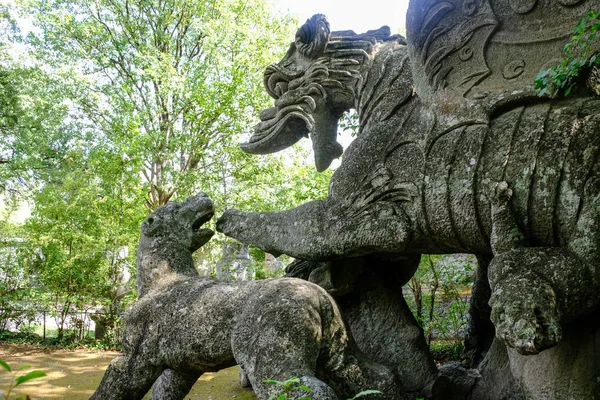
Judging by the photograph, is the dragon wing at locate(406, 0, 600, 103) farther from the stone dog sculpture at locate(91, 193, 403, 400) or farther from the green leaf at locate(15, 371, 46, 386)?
the green leaf at locate(15, 371, 46, 386)

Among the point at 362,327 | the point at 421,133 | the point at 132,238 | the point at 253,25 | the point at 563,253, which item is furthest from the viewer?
the point at 253,25

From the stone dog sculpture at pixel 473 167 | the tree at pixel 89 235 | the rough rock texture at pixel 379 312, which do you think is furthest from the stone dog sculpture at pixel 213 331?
the tree at pixel 89 235

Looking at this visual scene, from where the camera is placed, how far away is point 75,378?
6578 mm

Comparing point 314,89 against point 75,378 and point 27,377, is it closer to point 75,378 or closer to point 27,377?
point 27,377

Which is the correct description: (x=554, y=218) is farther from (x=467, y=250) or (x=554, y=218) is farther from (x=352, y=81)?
(x=352, y=81)

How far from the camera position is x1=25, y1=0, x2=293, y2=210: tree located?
11712mm

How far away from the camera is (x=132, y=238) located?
10086 millimetres

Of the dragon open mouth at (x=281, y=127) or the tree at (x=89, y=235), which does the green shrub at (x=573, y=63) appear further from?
the tree at (x=89, y=235)

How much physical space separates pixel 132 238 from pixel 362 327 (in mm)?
7557

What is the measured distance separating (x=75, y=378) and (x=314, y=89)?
4.98 meters

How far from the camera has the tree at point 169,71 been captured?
11.7 meters

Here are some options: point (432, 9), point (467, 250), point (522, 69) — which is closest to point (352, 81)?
point (432, 9)

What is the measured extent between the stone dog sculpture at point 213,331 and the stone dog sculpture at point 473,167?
39cm

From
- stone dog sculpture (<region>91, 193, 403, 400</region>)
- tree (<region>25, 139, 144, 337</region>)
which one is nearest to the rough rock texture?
stone dog sculpture (<region>91, 193, 403, 400</region>)
